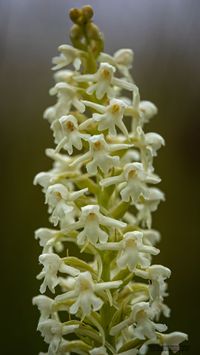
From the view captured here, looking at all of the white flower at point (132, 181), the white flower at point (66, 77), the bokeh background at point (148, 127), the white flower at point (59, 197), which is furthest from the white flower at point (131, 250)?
the bokeh background at point (148, 127)

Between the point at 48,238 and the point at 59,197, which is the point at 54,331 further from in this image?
the point at 59,197

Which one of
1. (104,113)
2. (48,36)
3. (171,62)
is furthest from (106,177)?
(48,36)

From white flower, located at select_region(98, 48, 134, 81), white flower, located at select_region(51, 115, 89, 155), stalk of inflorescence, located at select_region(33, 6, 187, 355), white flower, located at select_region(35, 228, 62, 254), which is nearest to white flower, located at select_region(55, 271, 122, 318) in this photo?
stalk of inflorescence, located at select_region(33, 6, 187, 355)

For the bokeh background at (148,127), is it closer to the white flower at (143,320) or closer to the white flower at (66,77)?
the white flower at (143,320)

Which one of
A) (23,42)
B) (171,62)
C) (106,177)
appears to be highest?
(23,42)

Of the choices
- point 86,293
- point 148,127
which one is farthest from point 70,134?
point 148,127

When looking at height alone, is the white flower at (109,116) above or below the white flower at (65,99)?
below

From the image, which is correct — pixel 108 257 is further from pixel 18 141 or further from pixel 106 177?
pixel 18 141
